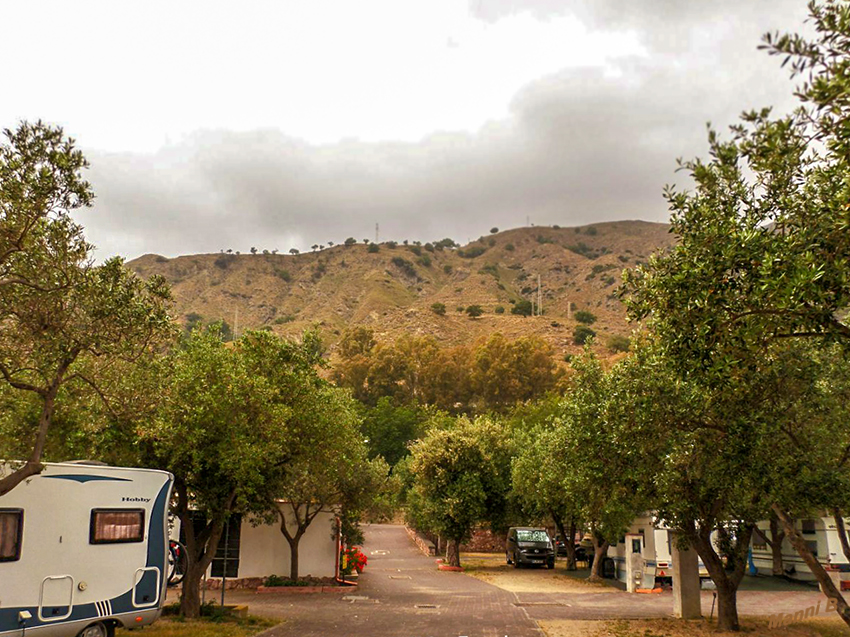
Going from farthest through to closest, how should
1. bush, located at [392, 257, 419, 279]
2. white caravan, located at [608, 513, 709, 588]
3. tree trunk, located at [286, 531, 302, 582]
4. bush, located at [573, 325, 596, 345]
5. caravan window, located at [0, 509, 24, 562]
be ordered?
bush, located at [392, 257, 419, 279] < bush, located at [573, 325, 596, 345] < white caravan, located at [608, 513, 709, 588] < tree trunk, located at [286, 531, 302, 582] < caravan window, located at [0, 509, 24, 562]

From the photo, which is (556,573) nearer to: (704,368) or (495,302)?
(704,368)

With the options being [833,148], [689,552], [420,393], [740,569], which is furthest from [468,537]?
[420,393]

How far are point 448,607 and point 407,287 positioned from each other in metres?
138

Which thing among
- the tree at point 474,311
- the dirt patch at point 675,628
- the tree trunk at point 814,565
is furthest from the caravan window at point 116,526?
the tree at point 474,311

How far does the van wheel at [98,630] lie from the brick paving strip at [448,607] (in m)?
3.60

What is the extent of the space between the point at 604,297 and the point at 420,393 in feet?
201

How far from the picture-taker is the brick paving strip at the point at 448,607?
15.9 meters

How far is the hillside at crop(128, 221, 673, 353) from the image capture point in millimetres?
112000

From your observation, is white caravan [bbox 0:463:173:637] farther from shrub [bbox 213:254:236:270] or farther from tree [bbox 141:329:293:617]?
shrub [bbox 213:254:236:270]

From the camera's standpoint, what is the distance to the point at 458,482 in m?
33.6

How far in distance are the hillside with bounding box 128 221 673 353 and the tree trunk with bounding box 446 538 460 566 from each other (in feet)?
206

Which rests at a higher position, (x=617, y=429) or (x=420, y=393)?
(x=420, y=393)

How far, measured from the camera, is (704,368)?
909 cm

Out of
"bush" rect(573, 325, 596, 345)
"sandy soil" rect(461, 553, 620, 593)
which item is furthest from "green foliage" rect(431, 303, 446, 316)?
"sandy soil" rect(461, 553, 620, 593)
